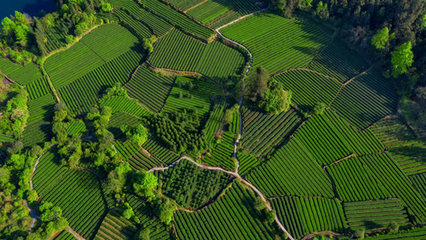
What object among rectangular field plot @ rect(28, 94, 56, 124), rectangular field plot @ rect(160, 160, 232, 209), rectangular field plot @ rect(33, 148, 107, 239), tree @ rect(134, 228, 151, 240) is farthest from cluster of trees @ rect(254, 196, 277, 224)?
rectangular field plot @ rect(28, 94, 56, 124)

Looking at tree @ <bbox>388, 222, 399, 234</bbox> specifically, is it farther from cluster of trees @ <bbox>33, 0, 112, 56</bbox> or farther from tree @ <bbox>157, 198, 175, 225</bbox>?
cluster of trees @ <bbox>33, 0, 112, 56</bbox>

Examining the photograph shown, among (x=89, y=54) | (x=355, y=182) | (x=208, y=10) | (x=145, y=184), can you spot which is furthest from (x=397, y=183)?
(x=89, y=54)

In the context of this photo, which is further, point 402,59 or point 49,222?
point 402,59

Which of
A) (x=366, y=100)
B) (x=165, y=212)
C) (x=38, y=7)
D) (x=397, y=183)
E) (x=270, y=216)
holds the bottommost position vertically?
(x=165, y=212)

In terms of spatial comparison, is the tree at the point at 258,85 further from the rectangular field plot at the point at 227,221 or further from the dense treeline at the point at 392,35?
the dense treeline at the point at 392,35

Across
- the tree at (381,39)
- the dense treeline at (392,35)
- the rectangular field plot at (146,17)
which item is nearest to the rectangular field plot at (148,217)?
the rectangular field plot at (146,17)

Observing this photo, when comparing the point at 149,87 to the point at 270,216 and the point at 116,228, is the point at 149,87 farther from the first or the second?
the point at 270,216

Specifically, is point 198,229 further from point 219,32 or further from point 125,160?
point 219,32
